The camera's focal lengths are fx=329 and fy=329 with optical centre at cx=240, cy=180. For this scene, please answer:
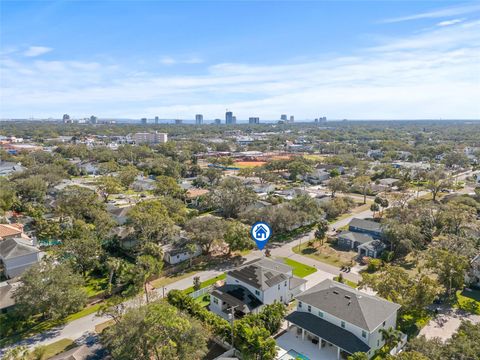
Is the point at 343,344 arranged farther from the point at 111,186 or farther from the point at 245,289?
the point at 111,186

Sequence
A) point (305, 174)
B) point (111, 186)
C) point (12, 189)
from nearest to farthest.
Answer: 1. point (12, 189)
2. point (111, 186)
3. point (305, 174)

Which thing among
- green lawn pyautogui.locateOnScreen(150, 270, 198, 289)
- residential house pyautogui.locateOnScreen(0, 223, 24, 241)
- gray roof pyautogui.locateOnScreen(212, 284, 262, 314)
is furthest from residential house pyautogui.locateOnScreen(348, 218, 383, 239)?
residential house pyautogui.locateOnScreen(0, 223, 24, 241)

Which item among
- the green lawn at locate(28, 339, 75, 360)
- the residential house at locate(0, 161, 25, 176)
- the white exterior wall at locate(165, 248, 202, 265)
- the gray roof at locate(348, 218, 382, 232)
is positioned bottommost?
the green lawn at locate(28, 339, 75, 360)

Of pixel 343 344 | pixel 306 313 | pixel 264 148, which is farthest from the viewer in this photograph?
pixel 264 148

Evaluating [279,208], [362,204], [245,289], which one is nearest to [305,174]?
[362,204]

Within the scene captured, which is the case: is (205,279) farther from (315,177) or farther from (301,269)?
(315,177)

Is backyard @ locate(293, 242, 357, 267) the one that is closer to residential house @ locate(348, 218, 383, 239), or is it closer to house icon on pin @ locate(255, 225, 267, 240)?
house icon on pin @ locate(255, 225, 267, 240)

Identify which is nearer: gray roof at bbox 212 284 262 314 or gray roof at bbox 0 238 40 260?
gray roof at bbox 212 284 262 314
